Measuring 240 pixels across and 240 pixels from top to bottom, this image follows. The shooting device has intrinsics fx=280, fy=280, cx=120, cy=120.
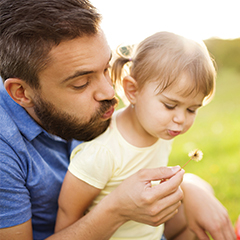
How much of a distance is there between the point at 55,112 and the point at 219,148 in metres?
4.20

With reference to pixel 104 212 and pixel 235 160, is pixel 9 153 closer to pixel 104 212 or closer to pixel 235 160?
pixel 104 212

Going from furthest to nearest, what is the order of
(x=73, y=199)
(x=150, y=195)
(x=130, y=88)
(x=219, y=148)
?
(x=219, y=148) → (x=130, y=88) → (x=73, y=199) → (x=150, y=195)

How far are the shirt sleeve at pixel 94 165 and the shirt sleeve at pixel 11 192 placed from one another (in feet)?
1.12

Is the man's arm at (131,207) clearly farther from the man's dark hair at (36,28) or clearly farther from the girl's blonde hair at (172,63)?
the man's dark hair at (36,28)

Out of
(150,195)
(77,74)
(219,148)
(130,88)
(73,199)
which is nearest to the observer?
(150,195)

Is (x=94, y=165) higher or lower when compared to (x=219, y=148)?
higher

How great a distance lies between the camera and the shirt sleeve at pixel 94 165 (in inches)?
73.9

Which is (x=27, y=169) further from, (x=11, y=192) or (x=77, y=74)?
(x=77, y=74)

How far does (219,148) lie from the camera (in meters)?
5.40

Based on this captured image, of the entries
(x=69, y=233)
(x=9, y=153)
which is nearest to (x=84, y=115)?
(x=9, y=153)

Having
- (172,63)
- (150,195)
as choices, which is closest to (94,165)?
(150,195)

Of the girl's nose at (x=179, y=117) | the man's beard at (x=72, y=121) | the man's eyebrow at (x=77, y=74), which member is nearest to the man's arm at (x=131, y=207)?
the girl's nose at (x=179, y=117)

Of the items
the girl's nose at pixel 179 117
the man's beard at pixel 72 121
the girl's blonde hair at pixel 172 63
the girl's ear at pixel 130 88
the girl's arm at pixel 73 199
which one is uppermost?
the girl's blonde hair at pixel 172 63

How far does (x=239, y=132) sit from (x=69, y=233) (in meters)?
5.18
